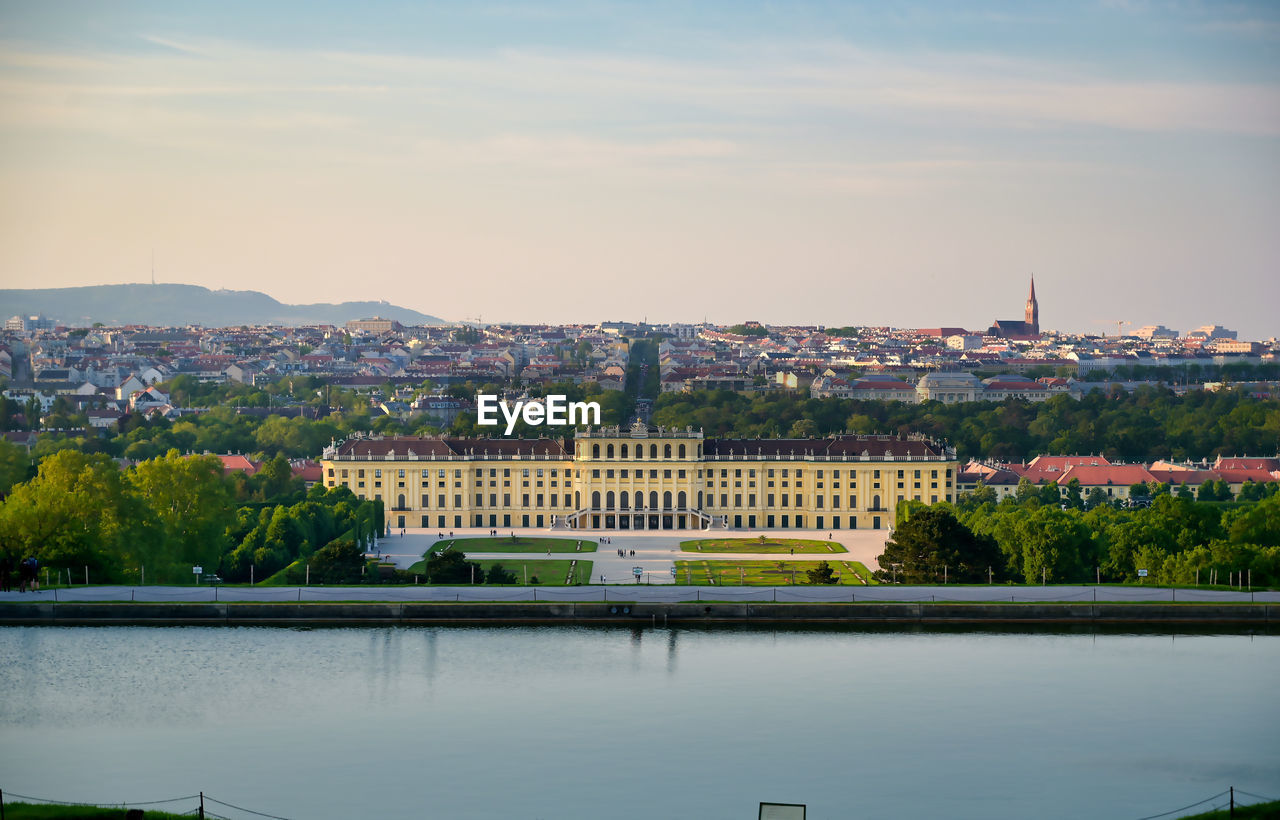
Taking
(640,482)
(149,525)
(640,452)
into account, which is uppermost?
(640,452)

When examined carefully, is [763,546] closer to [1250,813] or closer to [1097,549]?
[1097,549]

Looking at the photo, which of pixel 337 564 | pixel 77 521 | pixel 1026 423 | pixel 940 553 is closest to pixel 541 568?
pixel 337 564

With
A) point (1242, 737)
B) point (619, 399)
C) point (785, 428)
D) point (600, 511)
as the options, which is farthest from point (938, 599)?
point (619, 399)

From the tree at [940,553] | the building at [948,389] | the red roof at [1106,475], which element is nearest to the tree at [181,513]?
the tree at [940,553]

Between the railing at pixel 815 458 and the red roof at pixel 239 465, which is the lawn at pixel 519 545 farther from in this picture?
the red roof at pixel 239 465

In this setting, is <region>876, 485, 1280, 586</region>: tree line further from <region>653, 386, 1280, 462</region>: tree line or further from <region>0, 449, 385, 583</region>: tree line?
<region>653, 386, 1280, 462</region>: tree line

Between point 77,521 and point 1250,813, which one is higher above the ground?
point 77,521

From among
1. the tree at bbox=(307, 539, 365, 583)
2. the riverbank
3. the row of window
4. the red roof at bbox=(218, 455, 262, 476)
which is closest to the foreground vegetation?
the row of window

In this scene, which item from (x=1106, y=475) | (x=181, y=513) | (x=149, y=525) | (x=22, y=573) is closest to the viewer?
(x=22, y=573)
